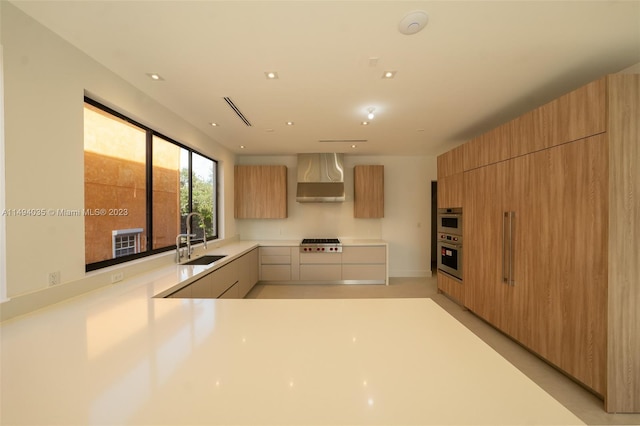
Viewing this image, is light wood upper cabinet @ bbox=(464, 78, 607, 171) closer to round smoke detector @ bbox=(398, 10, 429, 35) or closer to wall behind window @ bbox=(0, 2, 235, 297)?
round smoke detector @ bbox=(398, 10, 429, 35)

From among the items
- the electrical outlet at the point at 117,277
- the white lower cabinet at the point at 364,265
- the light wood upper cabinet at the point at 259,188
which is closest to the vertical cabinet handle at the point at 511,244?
the white lower cabinet at the point at 364,265

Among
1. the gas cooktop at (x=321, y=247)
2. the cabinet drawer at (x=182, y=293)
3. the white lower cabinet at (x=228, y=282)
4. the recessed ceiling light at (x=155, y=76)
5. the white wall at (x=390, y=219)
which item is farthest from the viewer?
the white wall at (x=390, y=219)

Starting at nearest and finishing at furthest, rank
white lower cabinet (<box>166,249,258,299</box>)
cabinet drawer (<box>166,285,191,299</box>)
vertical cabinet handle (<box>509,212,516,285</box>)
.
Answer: cabinet drawer (<box>166,285,191,299</box>) → white lower cabinet (<box>166,249,258,299</box>) → vertical cabinet handle (<box>509,212,516,285</box>)

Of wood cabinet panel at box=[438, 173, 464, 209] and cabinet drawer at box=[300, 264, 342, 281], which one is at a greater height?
wood cabinet panel at box=[438, 173, 464, 209]

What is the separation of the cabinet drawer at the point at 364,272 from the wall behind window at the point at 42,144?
3.64 metres

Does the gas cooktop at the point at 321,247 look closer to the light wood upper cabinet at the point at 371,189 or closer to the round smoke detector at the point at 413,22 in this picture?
the light wood upper cabinet at the point at 371,189

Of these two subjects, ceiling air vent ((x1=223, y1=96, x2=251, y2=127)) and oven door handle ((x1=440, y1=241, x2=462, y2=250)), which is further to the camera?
oven door handle ((x1=440, y1=241, x2=462, y2=250))

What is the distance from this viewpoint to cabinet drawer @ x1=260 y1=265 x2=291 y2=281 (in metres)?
4.48

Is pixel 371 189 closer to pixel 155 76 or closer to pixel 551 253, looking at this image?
pixel 551 253

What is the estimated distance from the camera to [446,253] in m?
3.79

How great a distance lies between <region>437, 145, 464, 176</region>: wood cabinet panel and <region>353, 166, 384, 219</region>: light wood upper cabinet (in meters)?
1.16

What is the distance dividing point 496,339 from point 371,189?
9.89 feet

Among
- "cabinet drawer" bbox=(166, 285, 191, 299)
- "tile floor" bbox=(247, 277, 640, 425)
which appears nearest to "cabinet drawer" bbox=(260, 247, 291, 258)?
"tile floor" bbox=(247, 277, 640, 425)

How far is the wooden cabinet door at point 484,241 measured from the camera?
2639mm
